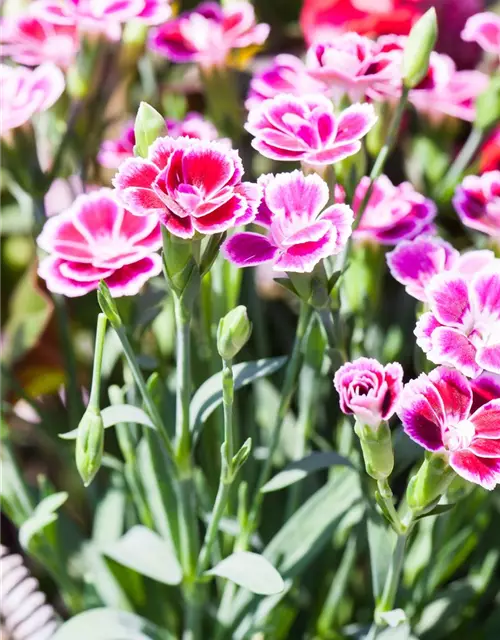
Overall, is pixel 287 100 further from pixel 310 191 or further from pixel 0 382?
pixel 0 382

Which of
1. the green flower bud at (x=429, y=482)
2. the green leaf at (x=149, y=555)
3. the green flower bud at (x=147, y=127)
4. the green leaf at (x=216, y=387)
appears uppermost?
the green flower bud at (x=147, y=127)

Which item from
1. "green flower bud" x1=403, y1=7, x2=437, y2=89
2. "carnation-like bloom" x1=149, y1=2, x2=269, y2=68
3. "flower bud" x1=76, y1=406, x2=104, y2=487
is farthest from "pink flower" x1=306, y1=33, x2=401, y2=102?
"flower bud" x1=76, y1=406, x2=104, y2=487

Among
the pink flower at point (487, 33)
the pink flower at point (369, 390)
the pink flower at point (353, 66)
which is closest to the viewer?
the pink flower at point (369, 390)

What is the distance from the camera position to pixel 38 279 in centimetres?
72

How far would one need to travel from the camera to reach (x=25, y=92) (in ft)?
1.56

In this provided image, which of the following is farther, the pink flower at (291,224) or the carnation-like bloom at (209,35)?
the carnation-like bloom at (209,35)

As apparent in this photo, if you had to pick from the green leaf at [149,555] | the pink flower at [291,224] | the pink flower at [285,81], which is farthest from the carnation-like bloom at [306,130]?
the green leaf at [149,555]

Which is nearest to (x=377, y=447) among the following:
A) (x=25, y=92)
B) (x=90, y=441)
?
(x=90, y=441)

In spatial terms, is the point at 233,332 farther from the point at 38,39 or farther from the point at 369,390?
the point at 38,39

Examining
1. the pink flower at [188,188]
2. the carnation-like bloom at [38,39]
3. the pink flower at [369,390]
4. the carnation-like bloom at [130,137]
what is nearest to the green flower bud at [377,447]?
the pink flower at [369,390]

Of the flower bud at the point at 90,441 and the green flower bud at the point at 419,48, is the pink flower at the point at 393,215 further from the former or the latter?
the flower bud at the point at 90,441

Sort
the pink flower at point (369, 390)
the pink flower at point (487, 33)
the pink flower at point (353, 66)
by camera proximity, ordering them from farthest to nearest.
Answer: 1. the pink flower at point (487, 33)
2. the pink flower at point (353, 66)
3. the pink flower at point (369, 390)

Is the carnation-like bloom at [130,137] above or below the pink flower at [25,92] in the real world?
below

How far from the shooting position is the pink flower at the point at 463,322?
0.36 metres
